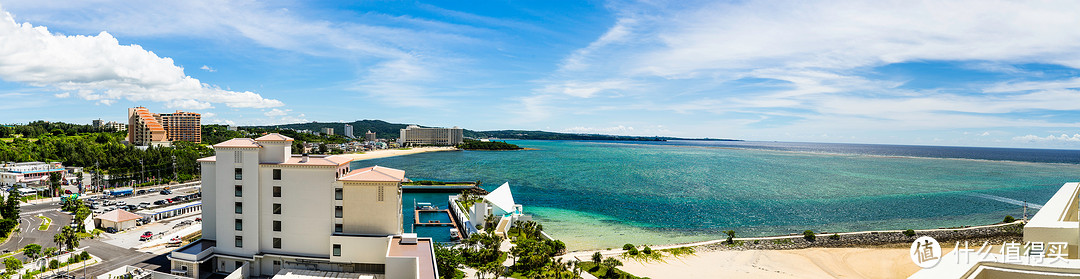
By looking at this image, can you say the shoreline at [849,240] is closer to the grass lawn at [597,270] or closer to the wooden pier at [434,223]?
the grass lawn at [597,270]

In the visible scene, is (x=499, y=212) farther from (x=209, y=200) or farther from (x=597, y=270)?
(x=209, y=200)

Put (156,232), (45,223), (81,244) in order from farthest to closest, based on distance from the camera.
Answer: (45,223), (156,232), (81,244)

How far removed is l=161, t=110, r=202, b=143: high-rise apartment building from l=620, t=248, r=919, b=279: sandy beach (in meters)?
130

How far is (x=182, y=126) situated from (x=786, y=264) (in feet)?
465

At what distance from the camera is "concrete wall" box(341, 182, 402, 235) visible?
1117 inches

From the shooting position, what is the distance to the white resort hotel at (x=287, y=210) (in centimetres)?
2817

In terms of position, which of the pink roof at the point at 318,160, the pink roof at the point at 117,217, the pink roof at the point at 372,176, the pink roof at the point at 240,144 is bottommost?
the pink roof at the point at 117,217

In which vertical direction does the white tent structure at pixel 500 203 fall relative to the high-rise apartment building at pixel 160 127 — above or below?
below

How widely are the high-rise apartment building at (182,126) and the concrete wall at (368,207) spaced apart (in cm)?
11843

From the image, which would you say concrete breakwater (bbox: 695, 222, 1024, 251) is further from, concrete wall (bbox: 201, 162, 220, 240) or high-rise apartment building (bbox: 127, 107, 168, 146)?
high-rise apartment building (bbox: 127, 107, 168, 146)

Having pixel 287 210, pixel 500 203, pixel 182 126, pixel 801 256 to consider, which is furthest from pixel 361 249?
pixel 182 126

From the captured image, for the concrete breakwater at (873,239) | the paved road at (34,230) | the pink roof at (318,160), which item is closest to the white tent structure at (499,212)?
the concrete breakwater at (873,239)

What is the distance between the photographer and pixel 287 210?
2836 centimetres

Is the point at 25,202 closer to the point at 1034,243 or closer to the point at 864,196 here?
the point at 1034,243
